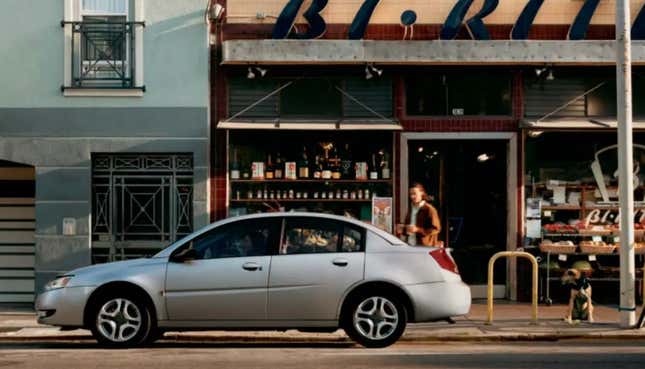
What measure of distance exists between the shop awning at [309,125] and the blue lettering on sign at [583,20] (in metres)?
3.19

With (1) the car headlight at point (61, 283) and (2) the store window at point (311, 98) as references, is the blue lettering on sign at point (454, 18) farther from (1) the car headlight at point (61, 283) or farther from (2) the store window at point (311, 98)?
(1) the car headlight at point (61, 283)

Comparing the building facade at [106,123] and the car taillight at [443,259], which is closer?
the car taillight at [443,259]

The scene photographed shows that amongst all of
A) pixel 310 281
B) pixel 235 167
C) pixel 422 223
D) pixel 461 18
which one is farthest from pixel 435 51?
pixel 310 281

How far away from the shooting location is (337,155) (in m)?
17.1

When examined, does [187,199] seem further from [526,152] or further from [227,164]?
[526,152]

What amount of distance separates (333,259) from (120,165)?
624 centimetres

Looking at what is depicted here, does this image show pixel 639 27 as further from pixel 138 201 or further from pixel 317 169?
pixel 138 201

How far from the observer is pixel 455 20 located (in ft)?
54.2

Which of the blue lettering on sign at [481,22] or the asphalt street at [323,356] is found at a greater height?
the blue lettering on sign at [481,22]

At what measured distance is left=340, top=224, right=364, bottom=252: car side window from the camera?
11945mm

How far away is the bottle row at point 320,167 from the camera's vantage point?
17016mm

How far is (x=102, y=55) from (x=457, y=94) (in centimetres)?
578

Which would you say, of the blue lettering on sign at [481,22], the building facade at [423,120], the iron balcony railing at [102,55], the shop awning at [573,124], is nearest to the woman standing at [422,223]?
the building facade at [423,120]

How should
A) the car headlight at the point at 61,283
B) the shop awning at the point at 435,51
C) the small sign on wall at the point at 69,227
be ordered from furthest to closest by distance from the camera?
the small sign on wall at the point at 69,227
the shop awning at the point at 435,51
the car headlight at the point at 61,283
